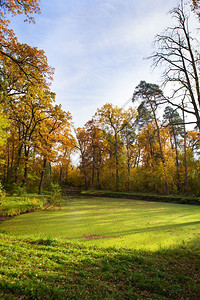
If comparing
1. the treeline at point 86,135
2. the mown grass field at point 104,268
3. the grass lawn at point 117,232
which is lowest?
the grass lawn at point 117,232

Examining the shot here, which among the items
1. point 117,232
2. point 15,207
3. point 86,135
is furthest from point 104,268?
point 86,135

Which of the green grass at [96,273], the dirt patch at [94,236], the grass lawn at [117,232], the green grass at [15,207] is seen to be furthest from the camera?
the green grass at [15,207]

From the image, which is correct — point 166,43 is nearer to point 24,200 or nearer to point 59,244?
point 59,244

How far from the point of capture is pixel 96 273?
9.79ft

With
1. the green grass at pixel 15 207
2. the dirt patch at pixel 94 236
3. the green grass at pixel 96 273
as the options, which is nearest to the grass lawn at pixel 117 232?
the dirt patch at pixel 94 236

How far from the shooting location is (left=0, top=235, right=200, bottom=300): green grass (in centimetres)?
233

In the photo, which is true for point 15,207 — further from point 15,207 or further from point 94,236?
point 94,236

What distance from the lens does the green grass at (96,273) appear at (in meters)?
2.33

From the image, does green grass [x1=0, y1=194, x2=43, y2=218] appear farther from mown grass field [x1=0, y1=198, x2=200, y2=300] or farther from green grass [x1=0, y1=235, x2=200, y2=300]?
green grass [x1=0, y1=235, x2=200, y2=300]

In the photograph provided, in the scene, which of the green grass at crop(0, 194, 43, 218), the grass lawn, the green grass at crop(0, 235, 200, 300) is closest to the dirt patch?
the grass lawn

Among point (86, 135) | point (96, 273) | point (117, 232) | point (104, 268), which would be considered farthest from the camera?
point (86, 135)

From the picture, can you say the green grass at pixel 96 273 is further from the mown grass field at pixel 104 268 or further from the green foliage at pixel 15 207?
the green foliage at pixel 15 207

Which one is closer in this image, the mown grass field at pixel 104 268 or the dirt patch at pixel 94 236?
the mown grass field at pixel 104 268

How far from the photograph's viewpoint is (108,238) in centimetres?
523
